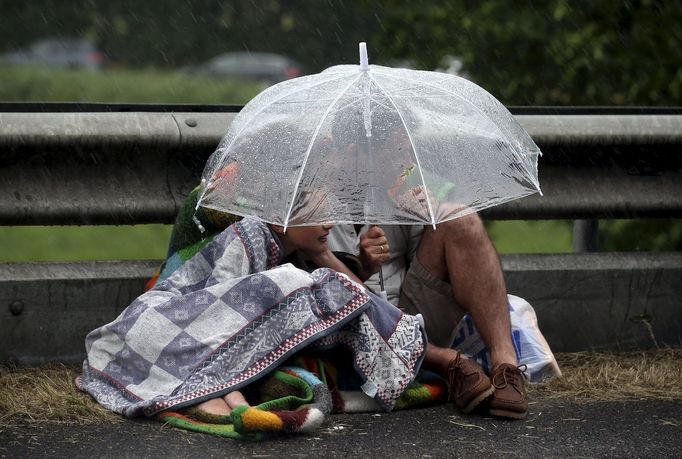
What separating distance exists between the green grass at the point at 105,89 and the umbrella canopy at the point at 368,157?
18725 mm

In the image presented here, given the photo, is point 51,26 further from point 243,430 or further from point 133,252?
point 243,430

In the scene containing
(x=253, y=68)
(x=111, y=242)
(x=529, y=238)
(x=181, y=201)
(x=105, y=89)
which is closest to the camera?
(x=181, y=201)

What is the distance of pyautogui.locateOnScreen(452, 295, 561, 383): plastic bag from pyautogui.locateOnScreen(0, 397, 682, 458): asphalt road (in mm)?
362

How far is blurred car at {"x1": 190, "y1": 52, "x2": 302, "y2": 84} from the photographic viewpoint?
38500 millimetres

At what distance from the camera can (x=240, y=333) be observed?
4.39 metres

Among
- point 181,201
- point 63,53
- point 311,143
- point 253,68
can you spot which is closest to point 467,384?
point 311,143

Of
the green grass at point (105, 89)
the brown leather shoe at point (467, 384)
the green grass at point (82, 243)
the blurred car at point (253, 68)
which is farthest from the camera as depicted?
the blurred car at point (253, 68)

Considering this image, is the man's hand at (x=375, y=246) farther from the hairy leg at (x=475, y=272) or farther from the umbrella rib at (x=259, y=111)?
the umbrella rib at (x=259, y=111)

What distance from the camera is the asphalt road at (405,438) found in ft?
13.1

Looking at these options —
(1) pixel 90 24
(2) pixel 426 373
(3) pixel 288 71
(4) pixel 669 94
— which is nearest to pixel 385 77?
(2) pixel 426 373

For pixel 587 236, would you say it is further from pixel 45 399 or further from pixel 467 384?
pixel 45 399

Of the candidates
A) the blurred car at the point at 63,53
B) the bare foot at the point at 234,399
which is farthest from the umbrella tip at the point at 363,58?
the blurred car at the point at 63,53

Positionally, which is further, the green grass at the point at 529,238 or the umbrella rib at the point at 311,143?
the green grass at the point at 529,238

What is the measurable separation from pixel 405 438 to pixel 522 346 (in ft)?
3.10
